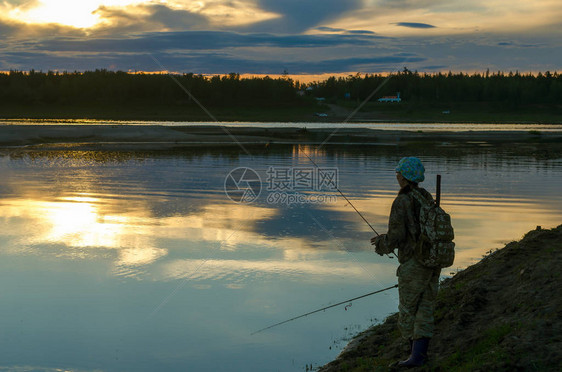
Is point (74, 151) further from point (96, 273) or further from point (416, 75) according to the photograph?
point (416, 75)

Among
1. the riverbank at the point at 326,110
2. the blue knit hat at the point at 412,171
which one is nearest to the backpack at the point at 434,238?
the blue knit hat at the point at 412,171

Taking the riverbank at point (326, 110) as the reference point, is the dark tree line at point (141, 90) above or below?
above

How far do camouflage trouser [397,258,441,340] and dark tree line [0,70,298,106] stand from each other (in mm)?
138171

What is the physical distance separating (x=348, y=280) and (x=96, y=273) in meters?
3.79

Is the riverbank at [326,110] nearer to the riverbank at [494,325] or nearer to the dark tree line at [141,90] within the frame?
the dark tree line at [141,90]

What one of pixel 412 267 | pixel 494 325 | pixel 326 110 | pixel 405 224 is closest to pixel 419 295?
pixel 412 267

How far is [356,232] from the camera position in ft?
40.7

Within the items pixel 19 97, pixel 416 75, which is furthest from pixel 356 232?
pixel 416 75

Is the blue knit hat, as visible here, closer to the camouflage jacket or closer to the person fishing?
the person fishing

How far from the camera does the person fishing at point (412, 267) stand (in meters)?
5.39

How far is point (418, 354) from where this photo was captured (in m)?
5.47

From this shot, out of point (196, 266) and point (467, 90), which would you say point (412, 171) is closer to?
point (196, 266)

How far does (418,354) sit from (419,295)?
542 millimetres

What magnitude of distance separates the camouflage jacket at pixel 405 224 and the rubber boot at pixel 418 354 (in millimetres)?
769
